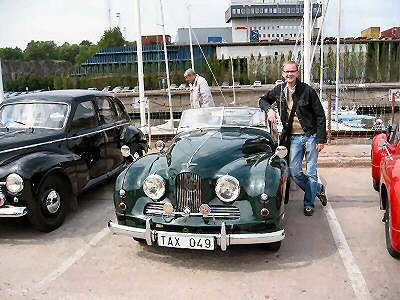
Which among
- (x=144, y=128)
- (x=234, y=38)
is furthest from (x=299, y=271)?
(x=234, y=38)

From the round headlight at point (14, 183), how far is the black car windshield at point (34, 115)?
4.75 feet

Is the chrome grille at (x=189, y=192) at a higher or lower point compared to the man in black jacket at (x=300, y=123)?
lower

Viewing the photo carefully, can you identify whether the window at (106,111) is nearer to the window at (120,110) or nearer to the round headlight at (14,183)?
the window at (120,110)

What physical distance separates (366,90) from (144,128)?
3967 cm

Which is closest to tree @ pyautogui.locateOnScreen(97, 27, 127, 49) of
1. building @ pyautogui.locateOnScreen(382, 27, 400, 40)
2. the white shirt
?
building @ pyautogui.locateOnScreen(382, 27, 400, 40)

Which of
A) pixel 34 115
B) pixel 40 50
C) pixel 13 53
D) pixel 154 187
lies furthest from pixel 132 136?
pixel 13 53

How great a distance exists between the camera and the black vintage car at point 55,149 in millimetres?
5516

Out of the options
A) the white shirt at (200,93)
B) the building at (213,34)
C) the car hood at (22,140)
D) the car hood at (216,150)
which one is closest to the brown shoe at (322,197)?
the car hood at (216,150)

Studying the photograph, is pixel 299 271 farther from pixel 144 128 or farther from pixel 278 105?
pixel 144 128

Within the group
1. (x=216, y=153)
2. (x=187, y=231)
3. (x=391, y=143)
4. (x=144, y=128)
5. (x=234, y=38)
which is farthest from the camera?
(x=234, y=38)

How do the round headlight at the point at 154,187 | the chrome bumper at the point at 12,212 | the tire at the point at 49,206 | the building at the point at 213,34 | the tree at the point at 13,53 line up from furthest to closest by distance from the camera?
1. the tree at the point at 13,53
2. the building at the point at 213,34
3. the tire at the point at 49,206
4. the chrome bumper at the point at 12,212
5. the round headlight at the point at 154,187

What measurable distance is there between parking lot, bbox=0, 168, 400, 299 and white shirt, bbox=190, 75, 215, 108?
12.2 ft

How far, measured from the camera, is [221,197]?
4602mm

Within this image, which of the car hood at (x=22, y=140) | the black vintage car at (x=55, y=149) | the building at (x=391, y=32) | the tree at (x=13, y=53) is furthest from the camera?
the tree at (x=13, y=53)
